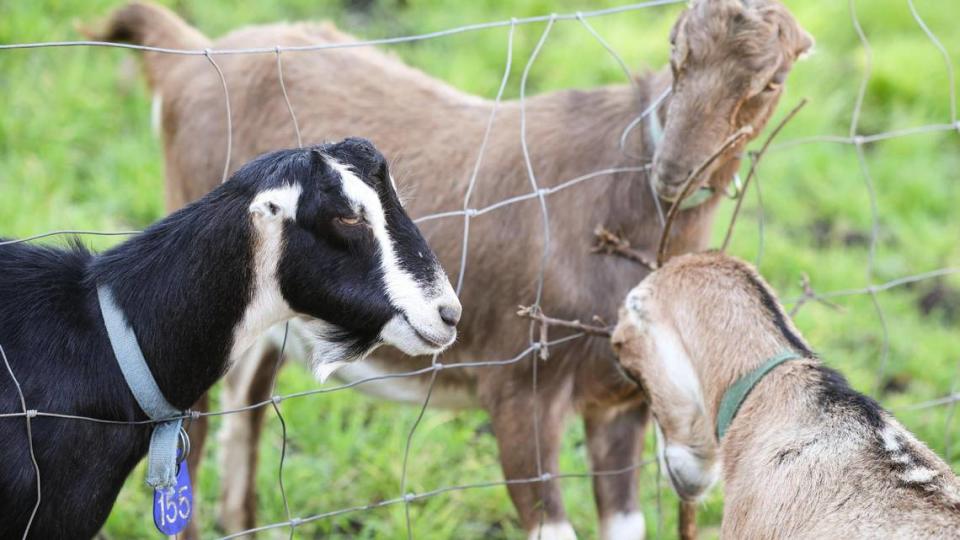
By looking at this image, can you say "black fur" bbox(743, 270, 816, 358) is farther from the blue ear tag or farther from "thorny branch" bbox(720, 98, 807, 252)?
the blue ear tag

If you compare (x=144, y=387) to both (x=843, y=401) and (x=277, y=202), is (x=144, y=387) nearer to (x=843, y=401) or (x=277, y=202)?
(x=277, y=202)

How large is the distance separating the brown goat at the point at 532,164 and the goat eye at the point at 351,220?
1.09 meters

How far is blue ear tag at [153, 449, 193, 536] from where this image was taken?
2490 mm

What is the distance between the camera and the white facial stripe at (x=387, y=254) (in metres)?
2.38

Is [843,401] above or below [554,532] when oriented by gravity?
above

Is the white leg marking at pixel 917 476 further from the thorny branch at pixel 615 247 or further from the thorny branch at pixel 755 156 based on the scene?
the thorny branch at pixel 615 247

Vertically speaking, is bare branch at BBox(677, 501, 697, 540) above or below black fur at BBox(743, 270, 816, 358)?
below

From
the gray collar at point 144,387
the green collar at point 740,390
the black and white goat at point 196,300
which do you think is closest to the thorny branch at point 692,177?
the green collar at point 740,390

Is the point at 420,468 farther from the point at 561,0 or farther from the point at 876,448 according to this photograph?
the point at 561,0

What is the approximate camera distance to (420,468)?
4324 mm

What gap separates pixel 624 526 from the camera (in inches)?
149

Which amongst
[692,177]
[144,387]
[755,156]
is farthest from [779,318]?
[144,387]

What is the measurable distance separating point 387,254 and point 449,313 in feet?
0.59

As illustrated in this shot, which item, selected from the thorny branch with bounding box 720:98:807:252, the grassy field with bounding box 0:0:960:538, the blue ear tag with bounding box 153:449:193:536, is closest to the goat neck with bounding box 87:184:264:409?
the blue ear tag with bounding box 153:449:193:536
